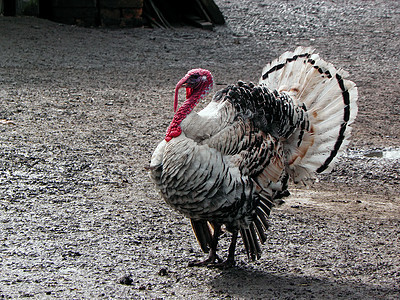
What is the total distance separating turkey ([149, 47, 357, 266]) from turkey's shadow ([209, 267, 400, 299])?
17 cm

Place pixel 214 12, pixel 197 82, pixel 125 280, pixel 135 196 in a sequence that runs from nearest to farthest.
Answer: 1. pixel 125 280
2. pixel 197 82
3. pixel 135 196
4. pixel 214 12

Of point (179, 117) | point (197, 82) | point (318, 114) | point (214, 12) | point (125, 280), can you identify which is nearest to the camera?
point (125, 280)

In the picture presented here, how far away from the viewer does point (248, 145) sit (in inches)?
174

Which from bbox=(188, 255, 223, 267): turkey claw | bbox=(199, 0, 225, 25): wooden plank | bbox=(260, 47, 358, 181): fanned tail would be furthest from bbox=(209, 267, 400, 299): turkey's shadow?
bbox=(199, 0, 225, 25): wooden plank

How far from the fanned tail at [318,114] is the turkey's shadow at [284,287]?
921 millimetres

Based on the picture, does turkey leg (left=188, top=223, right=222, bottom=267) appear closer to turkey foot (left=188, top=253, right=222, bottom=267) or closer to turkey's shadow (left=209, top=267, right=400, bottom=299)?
turkey foot (left=188, top=253, right=222, bottom=267)

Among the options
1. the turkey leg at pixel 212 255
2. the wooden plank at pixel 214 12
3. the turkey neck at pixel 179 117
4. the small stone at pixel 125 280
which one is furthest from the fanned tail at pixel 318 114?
the wooden plank at pixel 214 12

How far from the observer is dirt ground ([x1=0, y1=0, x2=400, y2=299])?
14.2ft

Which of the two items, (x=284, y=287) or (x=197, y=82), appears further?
(x=197, y=82)

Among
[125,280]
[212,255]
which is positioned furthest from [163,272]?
[212,255]

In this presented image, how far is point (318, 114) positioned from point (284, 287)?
145 cm

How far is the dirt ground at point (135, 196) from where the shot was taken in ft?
14.2

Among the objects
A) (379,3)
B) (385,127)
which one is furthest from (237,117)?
(379,3)

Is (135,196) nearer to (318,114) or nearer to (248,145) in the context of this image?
(248,145)
